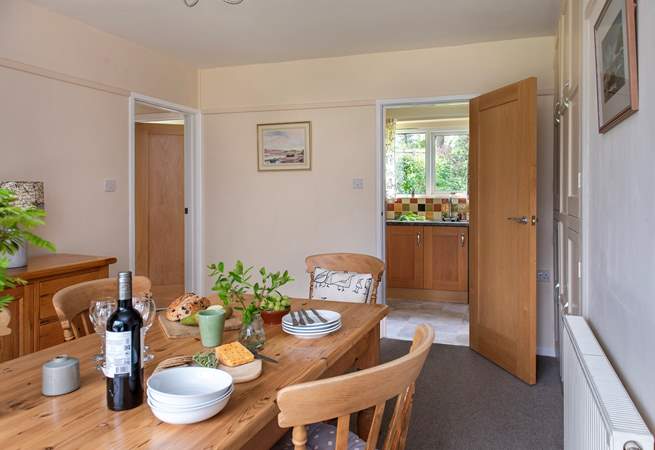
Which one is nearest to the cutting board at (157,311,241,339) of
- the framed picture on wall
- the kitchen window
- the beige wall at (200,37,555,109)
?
the framed picture on wall

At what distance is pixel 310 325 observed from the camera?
1643 mm

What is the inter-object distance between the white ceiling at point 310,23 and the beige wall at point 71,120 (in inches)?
5.9

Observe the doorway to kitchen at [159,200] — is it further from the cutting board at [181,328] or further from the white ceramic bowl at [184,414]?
the white ceramic bowl at [184,414]

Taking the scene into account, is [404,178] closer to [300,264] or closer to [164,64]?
[300,264]

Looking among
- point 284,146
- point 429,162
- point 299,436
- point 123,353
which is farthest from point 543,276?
point 123,353

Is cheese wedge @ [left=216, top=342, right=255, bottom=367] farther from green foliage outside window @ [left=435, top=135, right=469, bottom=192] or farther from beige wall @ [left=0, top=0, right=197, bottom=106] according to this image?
green foliage outside window @ [left=435, top=135, right=469, bottom=192]

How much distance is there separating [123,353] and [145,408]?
0.45 ft

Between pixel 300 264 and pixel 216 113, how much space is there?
1713 millimetres

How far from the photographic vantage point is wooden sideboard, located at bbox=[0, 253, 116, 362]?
8.48 feet

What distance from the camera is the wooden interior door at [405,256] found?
227 inches

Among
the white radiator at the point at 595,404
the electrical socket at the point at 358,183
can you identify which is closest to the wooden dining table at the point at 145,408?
the white radiator at the point at 595,404

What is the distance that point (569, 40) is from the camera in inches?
103

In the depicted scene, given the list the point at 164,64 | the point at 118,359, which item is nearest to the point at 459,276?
the point at 164,64

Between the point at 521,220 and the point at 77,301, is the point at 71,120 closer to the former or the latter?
the point at 77,301
